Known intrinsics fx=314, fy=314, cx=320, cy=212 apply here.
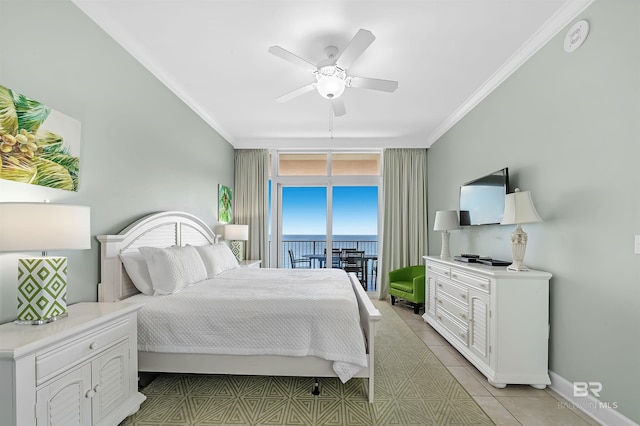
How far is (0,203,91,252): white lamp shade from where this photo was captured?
138 centimetres

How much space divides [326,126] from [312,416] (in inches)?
156

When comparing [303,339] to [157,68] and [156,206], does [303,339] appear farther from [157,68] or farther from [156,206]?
[157,68]

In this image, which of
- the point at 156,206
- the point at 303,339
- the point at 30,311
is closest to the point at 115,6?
the point at 156,206

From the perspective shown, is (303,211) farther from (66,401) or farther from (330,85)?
(66,401)

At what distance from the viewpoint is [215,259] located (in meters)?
3.58

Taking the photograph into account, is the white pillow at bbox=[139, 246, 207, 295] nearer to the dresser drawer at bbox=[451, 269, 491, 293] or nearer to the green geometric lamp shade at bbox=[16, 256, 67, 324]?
the green geometric lamp shade at bbox=[16, 256, 67, 324]

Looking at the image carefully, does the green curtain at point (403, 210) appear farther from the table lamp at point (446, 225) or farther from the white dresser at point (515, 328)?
the white dresser at point (515, 328)

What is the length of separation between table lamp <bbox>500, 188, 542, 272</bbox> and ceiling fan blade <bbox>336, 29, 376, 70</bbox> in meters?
1.66

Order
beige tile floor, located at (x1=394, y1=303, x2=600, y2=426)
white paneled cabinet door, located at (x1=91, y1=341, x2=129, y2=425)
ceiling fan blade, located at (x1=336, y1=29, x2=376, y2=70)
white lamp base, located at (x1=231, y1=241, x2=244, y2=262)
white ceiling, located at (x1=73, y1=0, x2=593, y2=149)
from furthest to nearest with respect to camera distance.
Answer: white lamp base, located at (x1=231, y1=241, x2=244, y2=262), white ceiling, located at (x1=73, y1=0, x2=593, y2=149), ceiling fan blade, located at (x1=336, y1=29, x2=376, y2=70), beige tile floor, located at (x1=394, y1=303, x2=600, y2=426), white paneled cabinet door, located at (x1=91, y1=341, x2=129, y2=425)

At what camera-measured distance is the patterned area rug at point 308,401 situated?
205 centimetres

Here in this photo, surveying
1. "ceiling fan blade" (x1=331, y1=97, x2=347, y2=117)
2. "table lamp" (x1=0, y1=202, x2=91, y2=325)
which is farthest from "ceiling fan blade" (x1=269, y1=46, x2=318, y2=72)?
"table lamp" (x1=0, y1=202, x2=91, y2=325)

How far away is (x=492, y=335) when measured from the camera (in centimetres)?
251

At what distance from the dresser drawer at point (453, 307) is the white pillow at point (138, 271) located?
2866mm

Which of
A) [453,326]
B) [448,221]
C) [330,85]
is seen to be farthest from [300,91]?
[453,326]
